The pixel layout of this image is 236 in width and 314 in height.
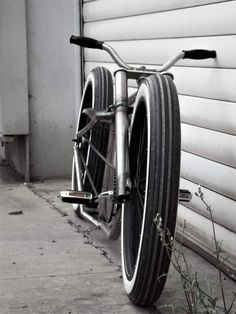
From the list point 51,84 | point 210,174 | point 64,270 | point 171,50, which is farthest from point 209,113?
point 51,84

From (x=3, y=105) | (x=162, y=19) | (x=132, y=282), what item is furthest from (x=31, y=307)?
(x=3, y=105)

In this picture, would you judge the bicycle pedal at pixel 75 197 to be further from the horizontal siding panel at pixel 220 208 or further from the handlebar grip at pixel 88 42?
Result: the handlebar grip at pixel 88 42

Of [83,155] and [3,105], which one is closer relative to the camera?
[83,155]

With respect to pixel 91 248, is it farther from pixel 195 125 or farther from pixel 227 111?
pixel 227 111

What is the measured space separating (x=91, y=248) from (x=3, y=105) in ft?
9.09

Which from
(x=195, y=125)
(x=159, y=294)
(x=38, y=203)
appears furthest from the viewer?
(x=38, y=203)

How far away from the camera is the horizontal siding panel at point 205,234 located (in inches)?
156

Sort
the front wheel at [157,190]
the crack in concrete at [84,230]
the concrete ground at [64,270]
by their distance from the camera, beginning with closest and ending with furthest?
the front wheel at [157,190] → the concrete ground at [64,270] → the crack in concrete at [84,230]

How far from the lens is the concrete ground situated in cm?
354

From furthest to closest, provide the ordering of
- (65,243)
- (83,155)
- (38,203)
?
(38,203) < (83,155) < (65,243)

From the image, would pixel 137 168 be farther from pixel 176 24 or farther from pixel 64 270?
pixel 176 24

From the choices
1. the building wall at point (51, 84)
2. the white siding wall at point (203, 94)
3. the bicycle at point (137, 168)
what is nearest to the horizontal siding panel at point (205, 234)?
the white siding wall at point (203, 94)

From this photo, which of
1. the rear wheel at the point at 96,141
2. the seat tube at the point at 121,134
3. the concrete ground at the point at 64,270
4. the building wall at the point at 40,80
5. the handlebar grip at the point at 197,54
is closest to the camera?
the concrete ground at the point at 64,270

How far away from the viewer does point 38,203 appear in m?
6.09
